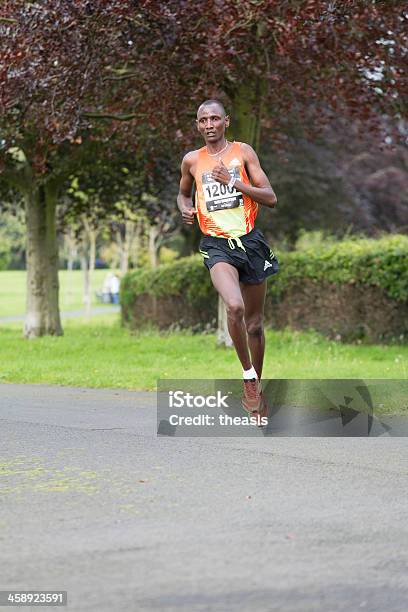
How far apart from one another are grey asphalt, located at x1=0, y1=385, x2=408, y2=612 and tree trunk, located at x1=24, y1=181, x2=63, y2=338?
589 inches

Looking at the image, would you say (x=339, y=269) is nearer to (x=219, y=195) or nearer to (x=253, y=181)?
(x=253, y=181)

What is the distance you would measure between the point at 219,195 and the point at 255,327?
101 centimetres

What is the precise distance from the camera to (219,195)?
8.15 metres

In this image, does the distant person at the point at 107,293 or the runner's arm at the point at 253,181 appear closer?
the runner's arm at the point at 253,181

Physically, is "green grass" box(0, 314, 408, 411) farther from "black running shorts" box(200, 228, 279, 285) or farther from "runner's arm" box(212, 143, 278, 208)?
"runner's arm" box(212, 143, 278, 208)

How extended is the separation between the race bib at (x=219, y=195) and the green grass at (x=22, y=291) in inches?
1610

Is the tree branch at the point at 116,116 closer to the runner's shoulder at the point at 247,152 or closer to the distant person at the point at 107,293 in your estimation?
the runner's shoulder at the point at 247,152

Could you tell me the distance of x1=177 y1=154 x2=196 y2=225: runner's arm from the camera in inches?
333

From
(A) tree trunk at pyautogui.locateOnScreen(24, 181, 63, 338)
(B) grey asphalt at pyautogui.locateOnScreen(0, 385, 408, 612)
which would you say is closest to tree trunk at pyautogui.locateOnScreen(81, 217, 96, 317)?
(A) tree trunk at pyautogui.locateOnScreen(24, 181, 63, 338)

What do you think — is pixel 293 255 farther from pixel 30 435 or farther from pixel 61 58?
pixel 30 435

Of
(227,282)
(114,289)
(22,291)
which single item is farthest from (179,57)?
(22,291)

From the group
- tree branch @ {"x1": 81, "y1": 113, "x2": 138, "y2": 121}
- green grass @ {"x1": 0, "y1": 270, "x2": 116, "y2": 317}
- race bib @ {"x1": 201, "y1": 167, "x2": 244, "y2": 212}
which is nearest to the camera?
race bib @ {"x1": 201, "y1": 167, "x2": 244, "y2": 212}

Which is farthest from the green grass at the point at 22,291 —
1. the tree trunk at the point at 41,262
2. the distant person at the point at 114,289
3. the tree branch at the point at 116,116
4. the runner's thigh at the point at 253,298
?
the runner's thigh at the point at 253,298

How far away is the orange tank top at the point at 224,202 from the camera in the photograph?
8156 mm
